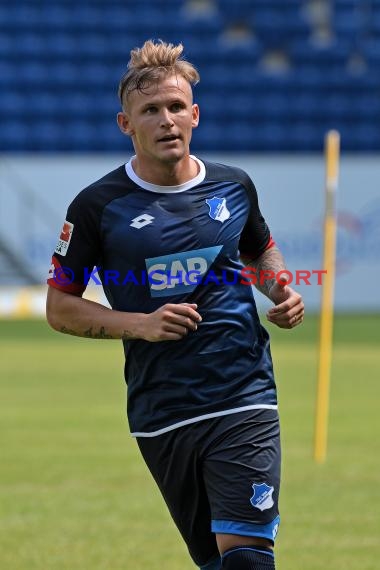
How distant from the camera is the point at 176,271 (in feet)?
16.0

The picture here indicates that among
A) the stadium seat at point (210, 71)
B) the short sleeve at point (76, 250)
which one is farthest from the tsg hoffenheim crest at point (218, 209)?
the stadium seat at point (210, 71)

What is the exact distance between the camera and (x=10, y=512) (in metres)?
8.58

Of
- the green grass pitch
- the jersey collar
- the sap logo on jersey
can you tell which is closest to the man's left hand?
the sap logo on jersey

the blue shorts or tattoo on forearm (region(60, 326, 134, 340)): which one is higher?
tattoo on forearm (region(60, 326, 134, 340))

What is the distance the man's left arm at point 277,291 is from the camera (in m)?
4.89

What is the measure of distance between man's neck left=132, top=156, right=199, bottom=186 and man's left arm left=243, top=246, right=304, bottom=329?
0.55 meters

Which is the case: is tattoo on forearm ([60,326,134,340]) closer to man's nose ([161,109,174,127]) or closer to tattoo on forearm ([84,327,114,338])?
tattoo on forearm ([84,327,114,338])

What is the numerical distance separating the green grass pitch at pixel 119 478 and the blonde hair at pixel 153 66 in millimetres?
3091

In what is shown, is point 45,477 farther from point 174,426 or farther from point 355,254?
point 355,254

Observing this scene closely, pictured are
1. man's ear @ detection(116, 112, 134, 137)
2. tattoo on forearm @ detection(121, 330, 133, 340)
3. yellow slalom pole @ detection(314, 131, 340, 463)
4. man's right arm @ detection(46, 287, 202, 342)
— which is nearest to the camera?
man's right arm @ detection(46, 287, 202, 342)

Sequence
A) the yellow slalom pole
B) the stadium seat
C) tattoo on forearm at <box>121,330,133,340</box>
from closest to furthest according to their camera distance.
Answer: tattoo on forearm at <box>121,330,133,340</box> < the yellow slalom pole < the stadium seat

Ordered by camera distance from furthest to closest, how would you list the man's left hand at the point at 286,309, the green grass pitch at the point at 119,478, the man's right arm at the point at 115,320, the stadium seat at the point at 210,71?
the stadium seat at the point at 210,71 < the green grass pitch at the point at 119,478 < the man's left hand at the point at 286,309 < the man's right arm at the point at 115,320

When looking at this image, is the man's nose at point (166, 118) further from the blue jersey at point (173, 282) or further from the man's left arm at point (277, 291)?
the man's left arm at point (277, 291)

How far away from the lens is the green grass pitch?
24.1 ft
